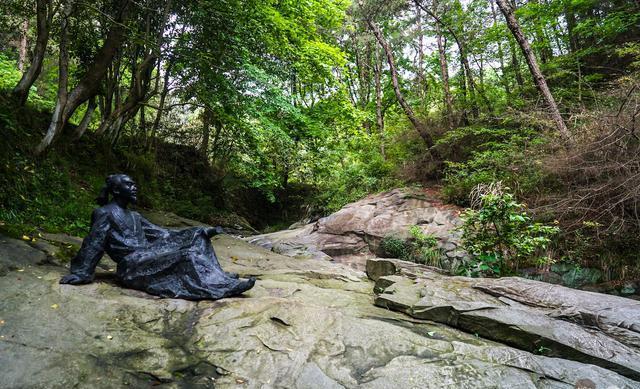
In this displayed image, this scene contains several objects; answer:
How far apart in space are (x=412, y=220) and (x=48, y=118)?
9655 mm

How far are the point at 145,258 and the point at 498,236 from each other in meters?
5.45

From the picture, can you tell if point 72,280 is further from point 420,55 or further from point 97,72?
point 420,55

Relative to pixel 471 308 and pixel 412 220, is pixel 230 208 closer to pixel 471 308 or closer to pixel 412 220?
pixel 412 220

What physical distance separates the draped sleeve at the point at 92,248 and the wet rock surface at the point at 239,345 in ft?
0.59

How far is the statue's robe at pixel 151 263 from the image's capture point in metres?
3.70

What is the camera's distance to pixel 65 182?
7500 mm

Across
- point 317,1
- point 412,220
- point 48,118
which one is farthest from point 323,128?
point 48,118

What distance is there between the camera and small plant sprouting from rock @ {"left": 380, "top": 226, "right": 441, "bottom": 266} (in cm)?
789

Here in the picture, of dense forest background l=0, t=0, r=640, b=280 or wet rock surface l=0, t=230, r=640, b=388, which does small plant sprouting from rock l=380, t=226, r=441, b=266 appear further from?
wet rock surface l=0, t=230, r=640, b=388

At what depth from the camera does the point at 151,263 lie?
12.5 ft

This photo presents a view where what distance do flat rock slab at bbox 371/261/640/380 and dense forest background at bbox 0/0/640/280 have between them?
2795 millimetres

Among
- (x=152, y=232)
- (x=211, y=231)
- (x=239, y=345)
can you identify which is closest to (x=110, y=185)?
(x=152, y=232)

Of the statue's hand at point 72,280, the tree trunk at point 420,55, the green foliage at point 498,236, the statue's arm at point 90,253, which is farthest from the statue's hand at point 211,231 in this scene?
the tree trunk at point 420,55

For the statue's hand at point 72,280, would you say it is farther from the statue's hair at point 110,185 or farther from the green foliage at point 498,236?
the green foliage at point 498,236
